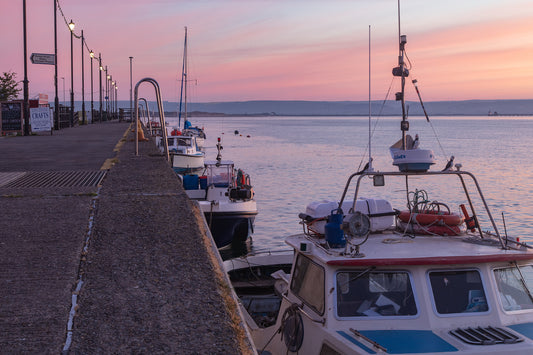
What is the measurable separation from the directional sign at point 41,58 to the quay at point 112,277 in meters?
28.3

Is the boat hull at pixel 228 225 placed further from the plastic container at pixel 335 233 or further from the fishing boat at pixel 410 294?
the plastic container at pixel 335 233

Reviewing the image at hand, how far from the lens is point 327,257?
20.3ft

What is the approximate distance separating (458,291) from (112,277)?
355 cm

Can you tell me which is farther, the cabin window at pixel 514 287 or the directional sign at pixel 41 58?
the directional sign at pixel 41 58

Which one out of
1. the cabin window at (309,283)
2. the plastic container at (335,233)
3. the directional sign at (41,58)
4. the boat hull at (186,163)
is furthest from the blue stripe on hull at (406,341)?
the directional sign at (41,58)

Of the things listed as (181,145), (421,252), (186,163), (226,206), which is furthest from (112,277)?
(181,145)

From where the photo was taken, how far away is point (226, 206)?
688 inches

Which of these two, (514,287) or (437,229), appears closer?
(514,287)

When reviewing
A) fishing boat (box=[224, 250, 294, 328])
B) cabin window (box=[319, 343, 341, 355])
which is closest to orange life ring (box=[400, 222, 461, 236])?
cabin window (box=[319, 343, 341, 355])

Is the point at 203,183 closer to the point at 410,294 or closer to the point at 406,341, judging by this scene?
the point at 410,294

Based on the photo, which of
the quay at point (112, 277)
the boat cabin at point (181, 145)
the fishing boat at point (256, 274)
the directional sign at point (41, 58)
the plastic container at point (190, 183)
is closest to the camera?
the quay at point (112, 277)

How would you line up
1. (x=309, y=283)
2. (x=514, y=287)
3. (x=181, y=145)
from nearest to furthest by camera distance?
1. (x=514, y=287)
2. (x=309, y=283)
3. (x=181, y=145)

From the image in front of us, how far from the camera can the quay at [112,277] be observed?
13.3 feet

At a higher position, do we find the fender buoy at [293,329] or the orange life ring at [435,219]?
the orange life ring at [435,219]
